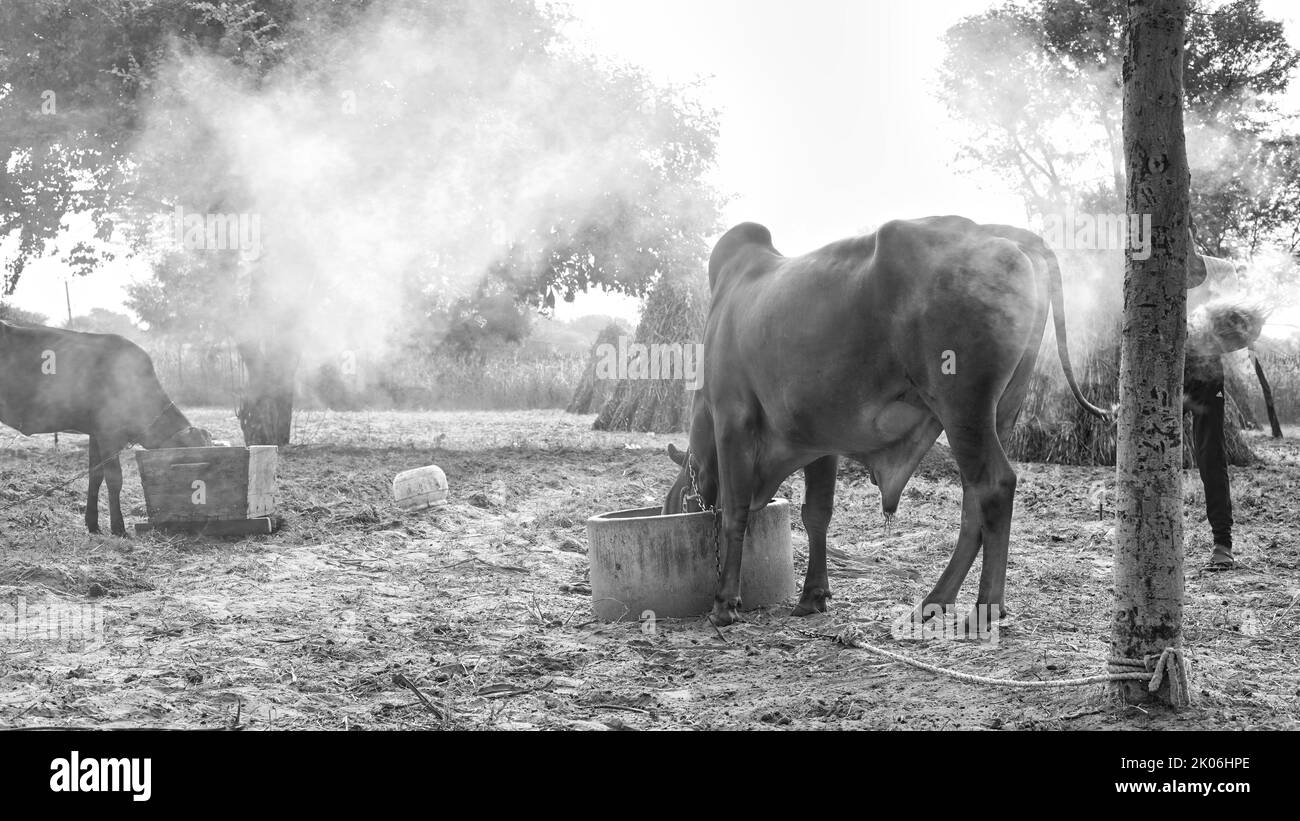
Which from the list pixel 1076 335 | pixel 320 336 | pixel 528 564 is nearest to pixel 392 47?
pixel 320 336

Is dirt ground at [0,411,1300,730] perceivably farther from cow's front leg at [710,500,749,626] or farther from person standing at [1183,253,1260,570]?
person standing at [1183,253,1260,570]

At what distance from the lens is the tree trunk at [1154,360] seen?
3.29 m

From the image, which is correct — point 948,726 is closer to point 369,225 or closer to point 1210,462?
point 1210,462

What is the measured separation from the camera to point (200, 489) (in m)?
7.73

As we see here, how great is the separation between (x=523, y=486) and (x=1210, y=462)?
6.20 m

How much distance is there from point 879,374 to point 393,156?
9082 millimetres

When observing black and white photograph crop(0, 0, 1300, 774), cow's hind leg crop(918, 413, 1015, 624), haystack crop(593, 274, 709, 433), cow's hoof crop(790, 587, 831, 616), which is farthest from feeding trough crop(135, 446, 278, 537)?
haystack crop(593, 274, 709, 433)

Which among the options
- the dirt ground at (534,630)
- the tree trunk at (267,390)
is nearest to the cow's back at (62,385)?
the dirt ground at (534,630)

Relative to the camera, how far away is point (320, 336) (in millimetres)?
13312

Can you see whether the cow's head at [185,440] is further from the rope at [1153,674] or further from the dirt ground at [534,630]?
the rope at [1153,674]

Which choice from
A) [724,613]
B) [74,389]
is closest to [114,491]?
[74,389]

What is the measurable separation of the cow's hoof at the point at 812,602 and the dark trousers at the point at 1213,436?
2266mm

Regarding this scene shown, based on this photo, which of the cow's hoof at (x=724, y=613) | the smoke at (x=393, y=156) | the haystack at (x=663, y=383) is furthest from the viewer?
the haystack at (x=663, y=383)

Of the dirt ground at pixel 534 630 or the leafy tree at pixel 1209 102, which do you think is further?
the leafy tree at pixel 1209 102
